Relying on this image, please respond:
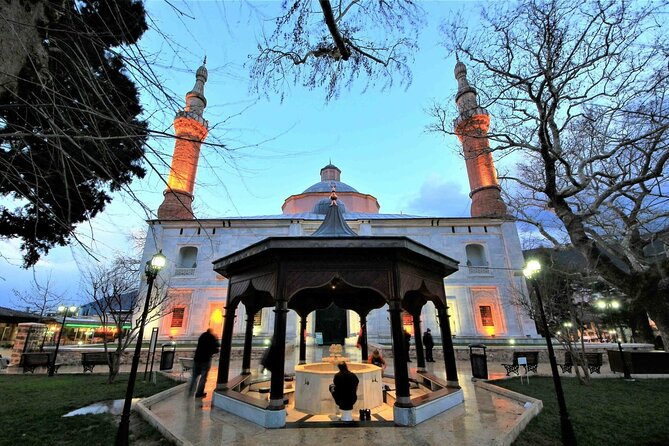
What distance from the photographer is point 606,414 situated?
6.57m

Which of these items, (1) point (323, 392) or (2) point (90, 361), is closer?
(1) point (323, 392)

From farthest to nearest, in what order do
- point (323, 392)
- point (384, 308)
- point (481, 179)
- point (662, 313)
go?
point (481, 179)
point (384, 308)
point (662, 313)
point (323, 392)

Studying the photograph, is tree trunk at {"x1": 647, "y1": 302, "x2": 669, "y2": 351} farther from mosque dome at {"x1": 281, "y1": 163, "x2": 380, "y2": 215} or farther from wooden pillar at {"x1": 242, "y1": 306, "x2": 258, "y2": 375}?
mosque dome at {"x1": 281, "y1": 163, "x2": 380, "y2": 215}

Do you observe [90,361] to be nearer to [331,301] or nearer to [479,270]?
[331,301]

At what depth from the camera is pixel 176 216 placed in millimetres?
27750

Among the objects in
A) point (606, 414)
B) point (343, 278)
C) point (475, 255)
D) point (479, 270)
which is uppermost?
point (475, 255)

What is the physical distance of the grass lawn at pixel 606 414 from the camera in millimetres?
5179

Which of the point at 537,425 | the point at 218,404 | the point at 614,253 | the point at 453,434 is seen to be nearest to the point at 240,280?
the point at 218,404

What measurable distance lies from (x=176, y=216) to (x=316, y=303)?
21.7m

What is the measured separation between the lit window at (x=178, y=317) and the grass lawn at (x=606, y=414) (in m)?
21.8

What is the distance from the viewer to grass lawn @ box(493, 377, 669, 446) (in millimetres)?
5179

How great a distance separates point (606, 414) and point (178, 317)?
25.0m

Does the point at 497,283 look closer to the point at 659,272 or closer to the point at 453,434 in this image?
the point at 659,272

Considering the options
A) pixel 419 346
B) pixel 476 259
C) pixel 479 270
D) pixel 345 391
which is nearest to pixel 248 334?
pixel 345 391
